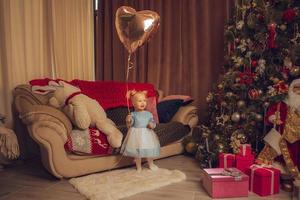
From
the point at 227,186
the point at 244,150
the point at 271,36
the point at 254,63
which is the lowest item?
the point at 227,186

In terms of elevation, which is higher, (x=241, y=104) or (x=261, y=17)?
(x=261, y=17)

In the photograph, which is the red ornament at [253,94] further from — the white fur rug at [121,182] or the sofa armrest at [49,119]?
the sofa armrest at [49,119]

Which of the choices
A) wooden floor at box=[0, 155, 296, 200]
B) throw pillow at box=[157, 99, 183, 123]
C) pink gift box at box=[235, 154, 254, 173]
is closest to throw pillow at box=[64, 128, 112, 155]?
wooden floor at box=[0, 155, 296, 200]

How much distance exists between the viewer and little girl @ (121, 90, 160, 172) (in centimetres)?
283

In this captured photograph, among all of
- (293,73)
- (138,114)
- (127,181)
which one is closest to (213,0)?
(293,73)

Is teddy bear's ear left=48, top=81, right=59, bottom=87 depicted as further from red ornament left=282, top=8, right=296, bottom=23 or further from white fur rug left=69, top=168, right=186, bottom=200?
red ornament left=282, top=8, right=296, bottom=23

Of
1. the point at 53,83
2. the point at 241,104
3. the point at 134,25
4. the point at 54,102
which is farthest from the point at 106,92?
the point at 241,104

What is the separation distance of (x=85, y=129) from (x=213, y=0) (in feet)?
7.72

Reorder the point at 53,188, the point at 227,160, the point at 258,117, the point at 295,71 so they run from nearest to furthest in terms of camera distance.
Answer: the point at 53,188
the point at 295,71
the point at 227,160
the point at 258,117

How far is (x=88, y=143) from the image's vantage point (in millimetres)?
2803

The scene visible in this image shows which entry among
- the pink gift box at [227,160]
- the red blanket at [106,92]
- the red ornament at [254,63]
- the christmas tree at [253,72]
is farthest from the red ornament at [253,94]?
the red blanket at [106,92]

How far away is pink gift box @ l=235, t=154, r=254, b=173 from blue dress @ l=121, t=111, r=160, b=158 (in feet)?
2.39

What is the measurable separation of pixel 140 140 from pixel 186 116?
1011 millimetres

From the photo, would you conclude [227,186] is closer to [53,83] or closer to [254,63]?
[254,63]
